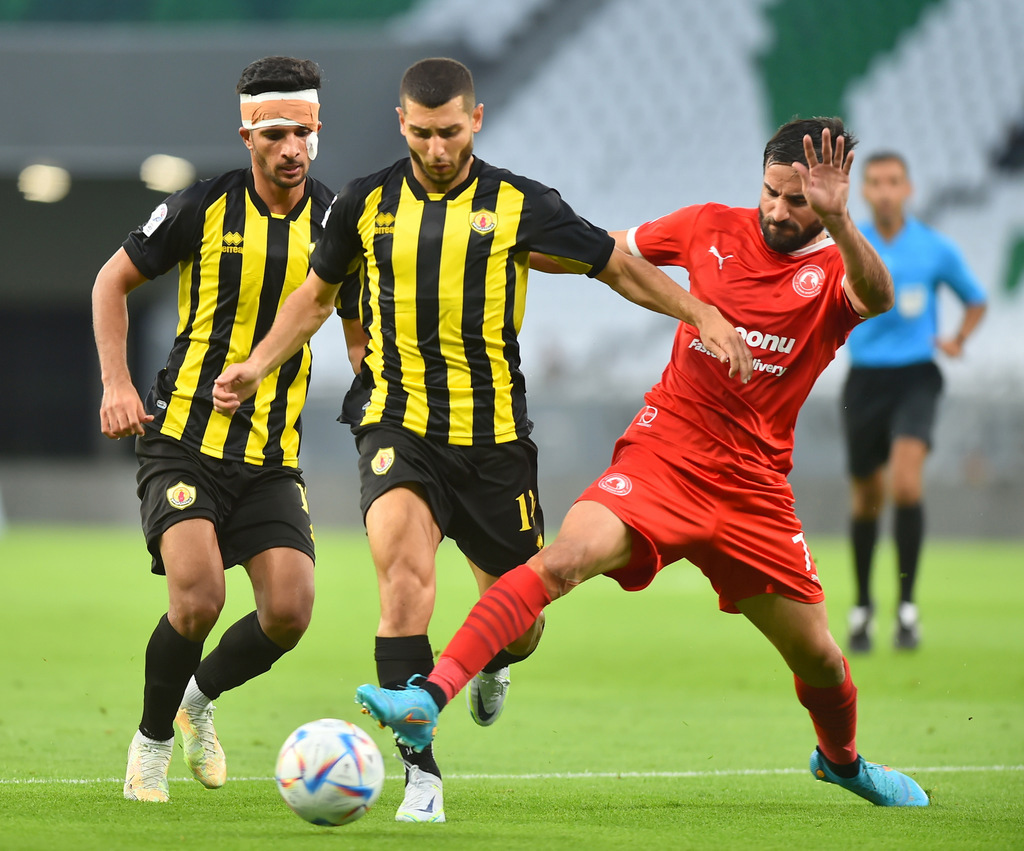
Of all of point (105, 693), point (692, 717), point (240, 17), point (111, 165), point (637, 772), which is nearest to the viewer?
point (637, 772)

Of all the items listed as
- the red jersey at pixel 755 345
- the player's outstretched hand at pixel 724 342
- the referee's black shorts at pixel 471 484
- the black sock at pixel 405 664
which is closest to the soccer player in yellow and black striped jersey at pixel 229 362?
the referee's black shorts at pixel 471 484

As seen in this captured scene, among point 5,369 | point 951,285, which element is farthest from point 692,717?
point 5,369

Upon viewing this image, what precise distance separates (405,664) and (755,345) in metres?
1.37

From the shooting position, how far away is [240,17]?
2497cm

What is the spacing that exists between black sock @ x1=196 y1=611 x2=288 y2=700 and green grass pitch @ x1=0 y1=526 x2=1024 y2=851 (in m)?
0.32

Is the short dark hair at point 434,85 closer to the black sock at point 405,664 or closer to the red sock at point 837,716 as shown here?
the black sock at point 405,664

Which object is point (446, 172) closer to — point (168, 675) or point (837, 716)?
point (168, 675)

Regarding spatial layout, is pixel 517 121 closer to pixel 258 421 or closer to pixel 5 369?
pixel 5 369

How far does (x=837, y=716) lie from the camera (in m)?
4.51

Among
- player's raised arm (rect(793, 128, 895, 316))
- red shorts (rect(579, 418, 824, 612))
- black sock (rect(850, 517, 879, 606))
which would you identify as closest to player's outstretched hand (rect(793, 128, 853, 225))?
player's raised arm (rect(793, 128, 895, 316))

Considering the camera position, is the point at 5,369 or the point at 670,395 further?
the point at 5,369

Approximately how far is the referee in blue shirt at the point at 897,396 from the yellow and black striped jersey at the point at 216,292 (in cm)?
458

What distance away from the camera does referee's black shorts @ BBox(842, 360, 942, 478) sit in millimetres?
8516

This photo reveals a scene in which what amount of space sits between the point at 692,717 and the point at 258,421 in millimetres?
2587
